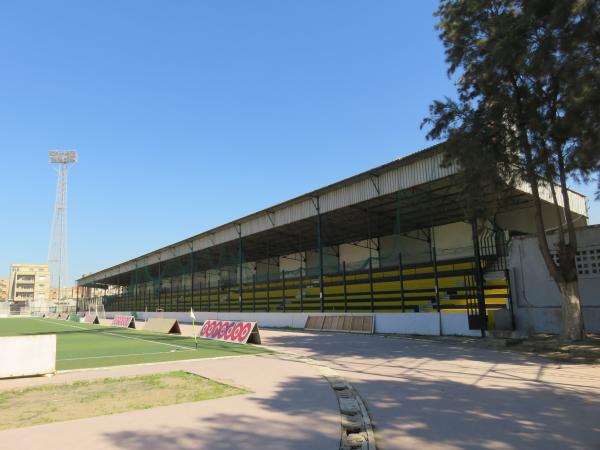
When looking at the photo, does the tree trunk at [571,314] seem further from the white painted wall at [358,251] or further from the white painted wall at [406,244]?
the white painted wall at [358,251]

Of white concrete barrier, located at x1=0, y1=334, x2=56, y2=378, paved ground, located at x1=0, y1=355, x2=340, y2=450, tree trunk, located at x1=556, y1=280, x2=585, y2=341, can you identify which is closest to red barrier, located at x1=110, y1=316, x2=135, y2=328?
white concrete barrier, located at x1=0, y1=334, x2=56, y2=378

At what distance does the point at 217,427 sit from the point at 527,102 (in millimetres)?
14913

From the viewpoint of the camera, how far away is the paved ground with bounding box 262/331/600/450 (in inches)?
225

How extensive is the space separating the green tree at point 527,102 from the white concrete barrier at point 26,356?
1425 centimetres

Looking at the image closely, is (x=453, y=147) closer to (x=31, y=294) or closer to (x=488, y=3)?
(x=488, y=3)

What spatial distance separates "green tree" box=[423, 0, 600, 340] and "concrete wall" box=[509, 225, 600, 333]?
3.17 metres

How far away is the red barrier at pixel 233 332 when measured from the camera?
63.6ft

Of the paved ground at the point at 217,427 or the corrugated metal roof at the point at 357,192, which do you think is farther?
the corrugated metal roof at the point at 357,192

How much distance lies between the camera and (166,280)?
65.3m

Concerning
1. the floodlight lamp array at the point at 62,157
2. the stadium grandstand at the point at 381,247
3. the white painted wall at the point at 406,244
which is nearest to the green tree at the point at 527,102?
the stadium grandstand at the point at 381,247

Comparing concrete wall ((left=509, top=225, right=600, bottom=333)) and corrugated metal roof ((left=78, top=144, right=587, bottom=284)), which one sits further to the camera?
corrugated metal roof ((left=78, top=144, right=587, bottom=284))

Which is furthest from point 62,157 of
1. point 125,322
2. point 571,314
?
point 571,314

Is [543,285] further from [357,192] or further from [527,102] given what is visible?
[357,192]

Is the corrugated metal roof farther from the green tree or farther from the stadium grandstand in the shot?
the green tree
